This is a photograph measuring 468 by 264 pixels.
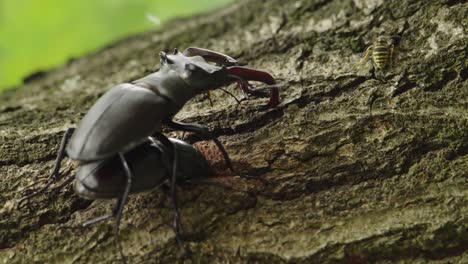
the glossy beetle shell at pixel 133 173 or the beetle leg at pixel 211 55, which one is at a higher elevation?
the beetle leg at pixel 211 55

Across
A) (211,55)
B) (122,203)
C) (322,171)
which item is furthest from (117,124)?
(322,171)

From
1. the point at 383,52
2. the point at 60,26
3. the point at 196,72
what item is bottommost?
the point at 383,52

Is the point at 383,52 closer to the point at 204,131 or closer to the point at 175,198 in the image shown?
the point at 204,131

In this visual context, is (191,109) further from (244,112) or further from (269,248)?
(269,248)

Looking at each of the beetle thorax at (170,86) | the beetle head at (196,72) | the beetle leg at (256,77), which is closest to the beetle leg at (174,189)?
the beetle thorax at (170,86)

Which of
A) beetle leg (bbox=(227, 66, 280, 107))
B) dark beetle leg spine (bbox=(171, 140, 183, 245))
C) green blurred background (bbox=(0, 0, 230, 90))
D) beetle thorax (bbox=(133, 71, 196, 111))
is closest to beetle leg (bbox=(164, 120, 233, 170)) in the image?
beetle thorax (bbox=(133, 71, 196, 111))

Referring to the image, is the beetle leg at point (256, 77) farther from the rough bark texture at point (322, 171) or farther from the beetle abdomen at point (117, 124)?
the beetle abdomen at point (117, 124)

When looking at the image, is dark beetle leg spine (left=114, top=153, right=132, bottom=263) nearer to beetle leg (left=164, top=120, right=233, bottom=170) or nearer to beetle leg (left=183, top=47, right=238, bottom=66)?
beetle leg (left=164, top=120, right=233, bottom=170)
